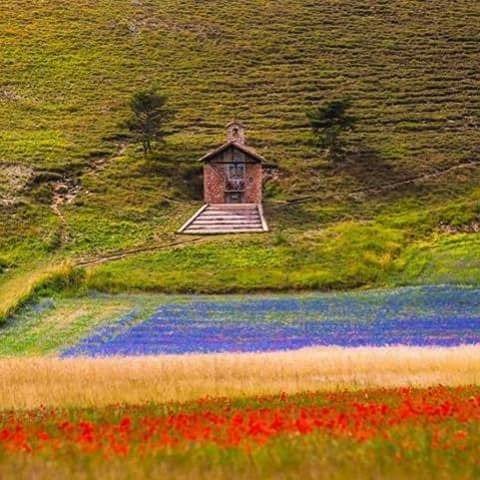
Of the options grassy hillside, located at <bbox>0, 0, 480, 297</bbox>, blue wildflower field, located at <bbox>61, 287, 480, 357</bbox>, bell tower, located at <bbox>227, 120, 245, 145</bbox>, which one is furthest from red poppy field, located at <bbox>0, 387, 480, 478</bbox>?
bell tower, located at <bbox>227, 120, 245, 145</bbox>

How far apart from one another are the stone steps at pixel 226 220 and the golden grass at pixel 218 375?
37.0 metres

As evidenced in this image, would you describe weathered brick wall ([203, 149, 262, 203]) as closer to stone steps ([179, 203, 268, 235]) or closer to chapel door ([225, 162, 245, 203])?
chapel door ([225, 162, 245, 203])

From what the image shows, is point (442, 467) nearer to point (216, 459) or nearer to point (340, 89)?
point (216, 459)

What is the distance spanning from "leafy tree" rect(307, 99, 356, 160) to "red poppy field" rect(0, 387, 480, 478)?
211 ft

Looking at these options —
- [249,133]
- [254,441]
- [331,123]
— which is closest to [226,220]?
[331,123]

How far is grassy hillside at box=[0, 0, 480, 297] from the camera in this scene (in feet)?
188

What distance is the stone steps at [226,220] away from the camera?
6419 cm

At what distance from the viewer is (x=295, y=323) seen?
39.2 meters

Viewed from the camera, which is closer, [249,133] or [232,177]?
[232,177]

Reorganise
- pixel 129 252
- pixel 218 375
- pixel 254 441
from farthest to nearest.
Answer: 1. pixel 129 252
2. pixel 218 375
3. pixel 254 441

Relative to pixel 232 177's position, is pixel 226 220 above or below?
below

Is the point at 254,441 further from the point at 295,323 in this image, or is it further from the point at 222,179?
the point at 222,179

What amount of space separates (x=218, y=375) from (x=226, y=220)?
45.5m

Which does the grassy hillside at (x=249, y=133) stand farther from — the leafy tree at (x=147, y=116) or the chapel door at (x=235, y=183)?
the chapel door at (x=235, y=183)
